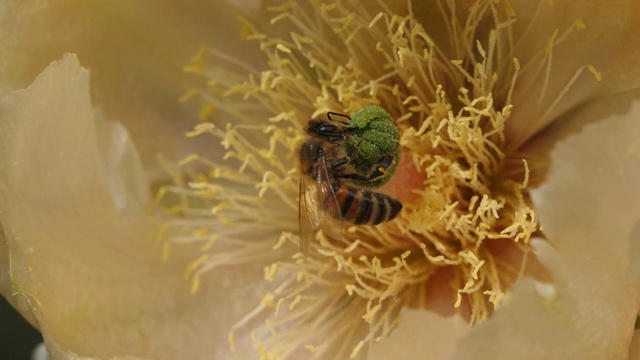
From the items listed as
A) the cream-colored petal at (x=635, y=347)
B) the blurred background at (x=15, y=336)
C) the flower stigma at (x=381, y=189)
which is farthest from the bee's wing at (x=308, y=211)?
the blurred background at (x=15, y=336)

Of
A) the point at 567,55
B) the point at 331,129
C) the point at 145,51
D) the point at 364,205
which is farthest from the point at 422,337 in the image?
the point at 145,51

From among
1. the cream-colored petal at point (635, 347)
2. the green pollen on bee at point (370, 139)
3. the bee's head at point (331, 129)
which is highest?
the bee's head at point (331, 129)

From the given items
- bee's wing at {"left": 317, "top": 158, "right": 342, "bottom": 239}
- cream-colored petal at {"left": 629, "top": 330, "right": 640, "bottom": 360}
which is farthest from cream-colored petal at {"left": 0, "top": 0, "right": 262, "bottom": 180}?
cream-colored petal at {"left": 629, "top": 330, "right": 640, "bottom": 360}

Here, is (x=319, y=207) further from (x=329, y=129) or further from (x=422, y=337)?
(x=422, y=337)

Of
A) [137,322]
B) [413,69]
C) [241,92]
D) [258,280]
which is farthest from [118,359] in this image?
[413,69]

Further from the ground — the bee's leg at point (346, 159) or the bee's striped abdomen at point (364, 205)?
the bee's leg at point (346, 159)

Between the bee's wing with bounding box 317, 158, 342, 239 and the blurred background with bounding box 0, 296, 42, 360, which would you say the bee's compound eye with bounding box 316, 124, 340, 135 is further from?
the blurred background with bounding box 0, 296, 42, 360

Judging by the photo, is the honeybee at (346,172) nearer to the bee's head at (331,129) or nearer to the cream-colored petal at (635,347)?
the bee's head at (331,129)
